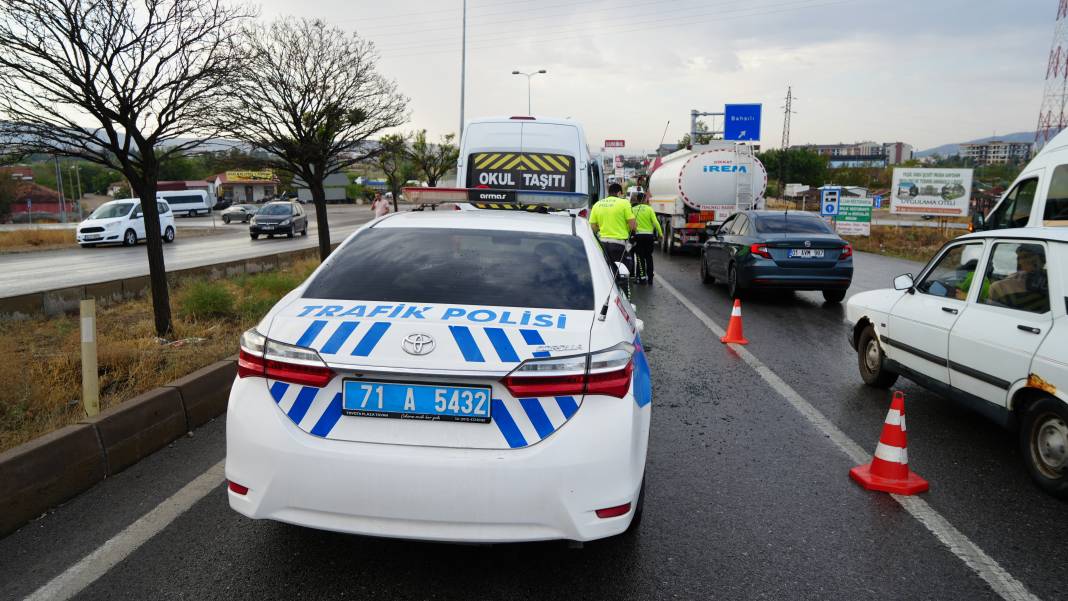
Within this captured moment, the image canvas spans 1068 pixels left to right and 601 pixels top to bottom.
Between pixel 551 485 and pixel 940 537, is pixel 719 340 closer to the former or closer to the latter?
pixel 940 537

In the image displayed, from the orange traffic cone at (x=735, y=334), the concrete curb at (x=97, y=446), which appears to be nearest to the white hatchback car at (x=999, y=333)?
the orange traffic cone at (x=735, y=334)

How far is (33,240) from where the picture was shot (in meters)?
28.8

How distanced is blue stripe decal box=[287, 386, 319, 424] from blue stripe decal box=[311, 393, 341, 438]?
0.24 ft

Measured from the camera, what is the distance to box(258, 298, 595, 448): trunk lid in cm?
276

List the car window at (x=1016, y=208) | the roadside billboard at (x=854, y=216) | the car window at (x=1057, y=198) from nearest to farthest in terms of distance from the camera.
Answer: the car window at (x=1057, y=198) < the car window at (x=1016, y=208) < the roadside billboard at (x=854, y=216)

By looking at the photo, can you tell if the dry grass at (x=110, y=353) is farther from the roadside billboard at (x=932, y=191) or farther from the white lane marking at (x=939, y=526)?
the roadside billboard at (x=932, y=191)

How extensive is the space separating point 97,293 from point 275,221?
23.4 meters

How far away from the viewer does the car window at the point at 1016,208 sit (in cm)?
807

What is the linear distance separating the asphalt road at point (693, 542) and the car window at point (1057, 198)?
3.33 meters

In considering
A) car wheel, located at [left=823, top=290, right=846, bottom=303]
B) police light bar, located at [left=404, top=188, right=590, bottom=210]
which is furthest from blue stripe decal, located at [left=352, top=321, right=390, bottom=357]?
car wheel, located at [left=823, top=290, right=846, bottom=303]

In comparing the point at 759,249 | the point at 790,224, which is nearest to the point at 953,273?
the point at 759,249

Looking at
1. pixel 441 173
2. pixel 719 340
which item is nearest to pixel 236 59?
pixel 719 340

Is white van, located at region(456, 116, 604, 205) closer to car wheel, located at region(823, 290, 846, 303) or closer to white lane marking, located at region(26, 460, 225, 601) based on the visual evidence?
car wheel, located at region(823, 290, 846, 303)

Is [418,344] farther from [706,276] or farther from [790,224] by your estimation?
[706,276]
